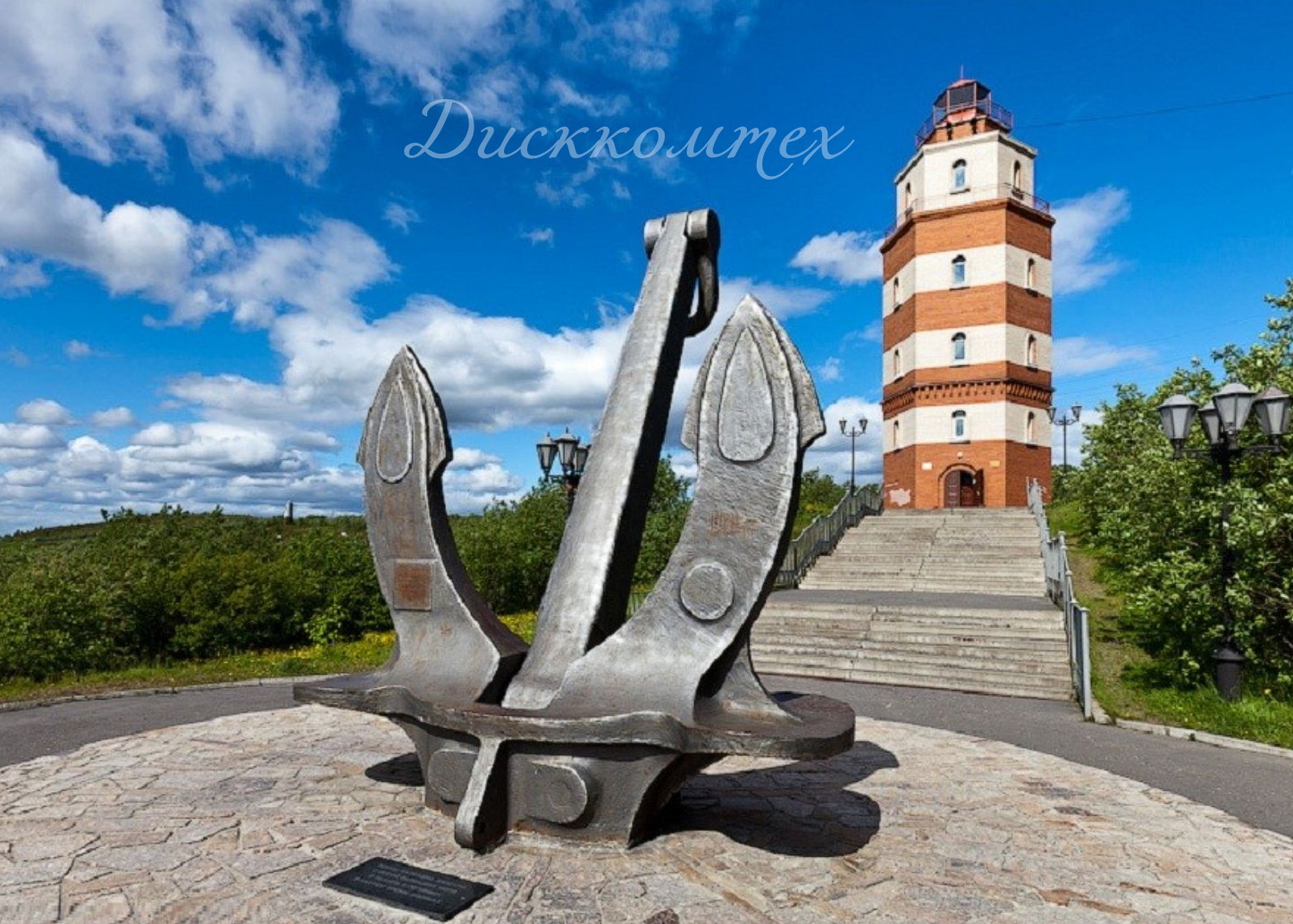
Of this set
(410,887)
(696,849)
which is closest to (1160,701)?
(696,849)

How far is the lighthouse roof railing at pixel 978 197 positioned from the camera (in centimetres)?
2703

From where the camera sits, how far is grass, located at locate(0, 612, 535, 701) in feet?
30.4

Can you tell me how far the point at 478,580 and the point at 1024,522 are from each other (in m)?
13.8

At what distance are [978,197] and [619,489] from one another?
87.5 ft

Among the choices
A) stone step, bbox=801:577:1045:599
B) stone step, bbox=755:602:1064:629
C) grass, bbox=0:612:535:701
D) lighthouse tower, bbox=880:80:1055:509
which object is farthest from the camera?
lighthouse tower, bbox=880:80:1055:509

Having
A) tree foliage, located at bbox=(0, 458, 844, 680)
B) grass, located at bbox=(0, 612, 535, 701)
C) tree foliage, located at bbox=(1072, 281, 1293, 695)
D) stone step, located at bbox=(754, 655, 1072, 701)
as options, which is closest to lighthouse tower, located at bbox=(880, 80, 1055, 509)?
tree foliage, located at bbox=(0, 458, 844, 680)

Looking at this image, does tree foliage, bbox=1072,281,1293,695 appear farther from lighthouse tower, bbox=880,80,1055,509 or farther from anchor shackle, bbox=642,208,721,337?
lighthouse tower, bbox=880,80,1055,509

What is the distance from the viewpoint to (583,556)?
445 cm

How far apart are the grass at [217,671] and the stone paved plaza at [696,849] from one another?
397 cm

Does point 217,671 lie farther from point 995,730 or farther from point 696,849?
point 995,730

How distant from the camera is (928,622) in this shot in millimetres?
12180

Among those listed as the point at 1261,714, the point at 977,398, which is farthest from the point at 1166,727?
the point at 977,398

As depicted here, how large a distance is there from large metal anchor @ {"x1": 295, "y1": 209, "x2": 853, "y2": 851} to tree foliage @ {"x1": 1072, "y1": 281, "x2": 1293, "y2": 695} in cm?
624

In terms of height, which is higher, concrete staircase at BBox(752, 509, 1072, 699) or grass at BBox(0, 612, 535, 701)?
concrete staircase at BBox(752, 509, 1072, 699)
